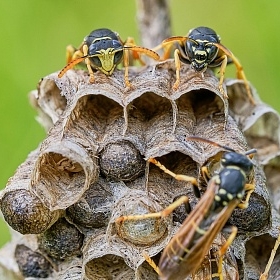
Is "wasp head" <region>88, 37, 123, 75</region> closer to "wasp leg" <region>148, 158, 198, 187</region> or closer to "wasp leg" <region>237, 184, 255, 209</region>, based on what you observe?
"wasp leg" <region>148, 158, 198, 187</region>

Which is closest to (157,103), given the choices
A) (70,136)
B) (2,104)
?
(70,136)

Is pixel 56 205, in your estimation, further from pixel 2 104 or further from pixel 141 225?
pixel 2 104

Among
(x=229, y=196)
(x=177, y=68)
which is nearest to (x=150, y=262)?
(x=229, y=196)

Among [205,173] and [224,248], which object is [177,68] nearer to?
[205,173]

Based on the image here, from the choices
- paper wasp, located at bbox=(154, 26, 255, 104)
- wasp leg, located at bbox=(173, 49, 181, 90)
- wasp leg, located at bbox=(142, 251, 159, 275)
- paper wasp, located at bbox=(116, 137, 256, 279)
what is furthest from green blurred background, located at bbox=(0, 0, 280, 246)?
paper wasp, located at bbox=(116, 137, 256, 279)

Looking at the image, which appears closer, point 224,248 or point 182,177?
point 224,248
